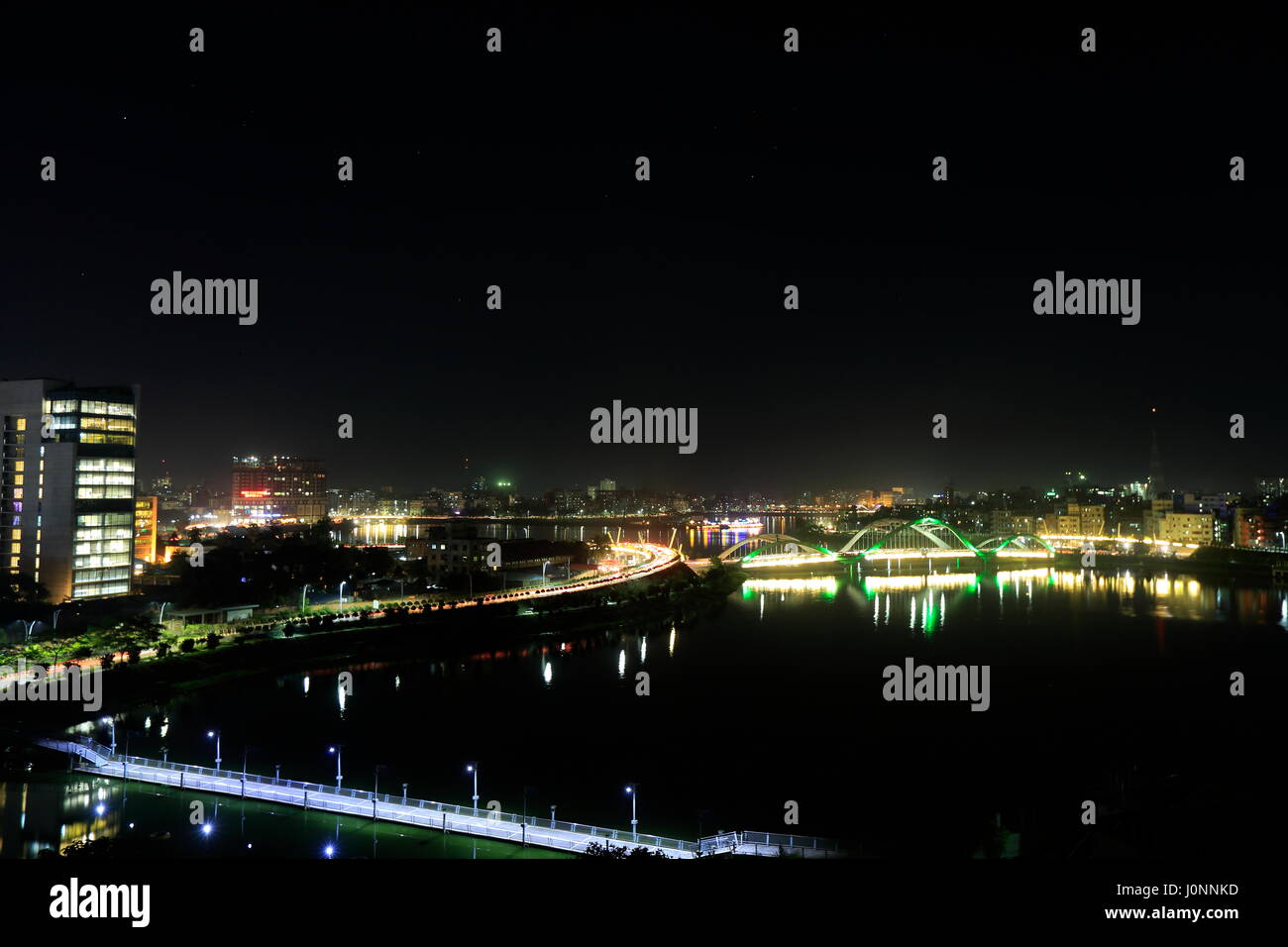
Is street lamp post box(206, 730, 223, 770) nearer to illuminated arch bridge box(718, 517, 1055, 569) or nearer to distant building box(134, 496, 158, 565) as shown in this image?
distant building box(134, 496, 158, 565)

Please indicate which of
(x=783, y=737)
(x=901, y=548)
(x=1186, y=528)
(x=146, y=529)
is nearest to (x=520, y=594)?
(x=783, y=737)

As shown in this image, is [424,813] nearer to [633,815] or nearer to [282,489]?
[633,815]

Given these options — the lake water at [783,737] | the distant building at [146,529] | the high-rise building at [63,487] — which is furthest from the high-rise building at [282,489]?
the lake water at [783,737]

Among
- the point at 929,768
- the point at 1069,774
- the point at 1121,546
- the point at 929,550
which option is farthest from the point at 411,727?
the point at 1121,546

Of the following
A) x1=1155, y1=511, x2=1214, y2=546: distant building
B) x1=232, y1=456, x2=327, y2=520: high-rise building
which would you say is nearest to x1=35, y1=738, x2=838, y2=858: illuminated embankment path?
x1=1155, y1=511, x2=1214, y2=546: distant building
